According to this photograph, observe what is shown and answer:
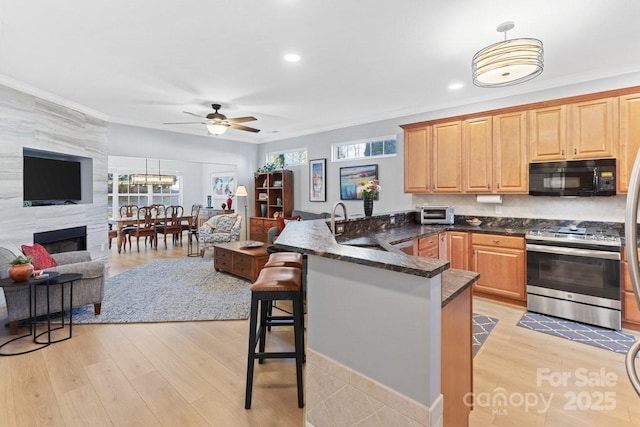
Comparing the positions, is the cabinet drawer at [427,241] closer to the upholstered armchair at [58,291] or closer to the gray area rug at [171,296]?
the gray area rug at [171,296]

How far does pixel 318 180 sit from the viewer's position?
6.50 metres

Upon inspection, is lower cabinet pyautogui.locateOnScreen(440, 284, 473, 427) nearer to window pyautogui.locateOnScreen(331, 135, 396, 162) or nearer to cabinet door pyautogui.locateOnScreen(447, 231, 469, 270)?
cabinet door pyautogui.locateOnScreen(447, 231, 469, 270)

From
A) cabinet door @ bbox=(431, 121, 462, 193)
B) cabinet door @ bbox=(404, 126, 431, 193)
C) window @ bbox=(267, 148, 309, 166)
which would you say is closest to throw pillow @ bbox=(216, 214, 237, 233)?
window @ bbox=(267, 148, 309, 166)

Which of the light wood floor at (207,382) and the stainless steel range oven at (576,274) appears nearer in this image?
the light wood floor at (207,382)

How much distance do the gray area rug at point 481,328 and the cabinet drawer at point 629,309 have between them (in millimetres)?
1154

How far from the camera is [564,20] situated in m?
2.44

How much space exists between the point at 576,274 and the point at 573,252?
9.3 inches

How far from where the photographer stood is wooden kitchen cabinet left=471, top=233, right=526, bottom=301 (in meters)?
3.60

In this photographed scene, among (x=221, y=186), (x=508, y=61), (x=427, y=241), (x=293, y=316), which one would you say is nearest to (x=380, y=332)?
(x=293, y=316)

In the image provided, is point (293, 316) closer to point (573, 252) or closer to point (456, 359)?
point (456, 359)

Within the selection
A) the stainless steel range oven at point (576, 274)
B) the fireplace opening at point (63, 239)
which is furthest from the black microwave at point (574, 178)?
the fireplace opening at point (63, 239)

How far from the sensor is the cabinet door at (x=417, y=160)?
4.51 meters

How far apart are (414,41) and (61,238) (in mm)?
5401

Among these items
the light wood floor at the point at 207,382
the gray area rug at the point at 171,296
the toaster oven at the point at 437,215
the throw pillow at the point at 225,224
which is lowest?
the light wood floor at the point at 207,382
